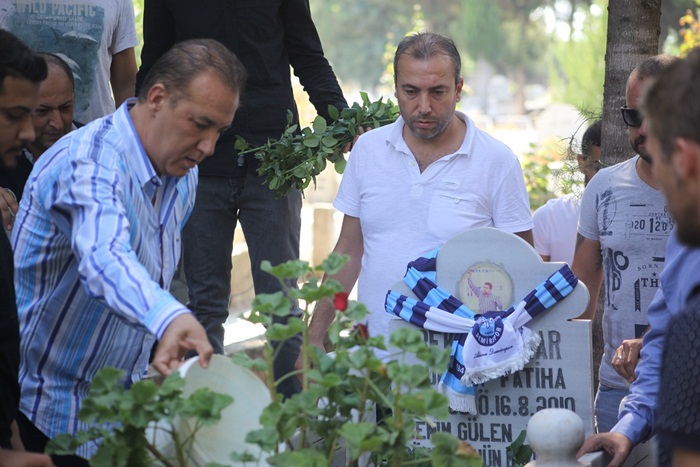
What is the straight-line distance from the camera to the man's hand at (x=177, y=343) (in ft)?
→ 7.96

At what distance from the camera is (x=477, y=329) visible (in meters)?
3.55

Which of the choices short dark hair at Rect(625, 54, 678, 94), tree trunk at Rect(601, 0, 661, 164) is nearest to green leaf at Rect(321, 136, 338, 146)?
tree trunk at Rect(601, 0, 661, 164)

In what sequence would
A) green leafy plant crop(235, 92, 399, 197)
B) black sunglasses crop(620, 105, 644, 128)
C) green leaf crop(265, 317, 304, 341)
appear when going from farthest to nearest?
→ 1. green leafy plant crop(235, 92, 399, 197)
2. black sunglasses crop(620, 105, 644, 128)
3. green leaf crop(265, 317, 304, 341)

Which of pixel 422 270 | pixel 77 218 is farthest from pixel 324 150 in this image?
pixel 77 218

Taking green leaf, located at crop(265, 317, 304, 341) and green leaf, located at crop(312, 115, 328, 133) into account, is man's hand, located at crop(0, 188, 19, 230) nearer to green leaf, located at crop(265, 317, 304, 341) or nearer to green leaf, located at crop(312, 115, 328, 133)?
green leaf, located at crop(312, 115, 328, 133)

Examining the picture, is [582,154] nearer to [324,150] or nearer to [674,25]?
[324,150]

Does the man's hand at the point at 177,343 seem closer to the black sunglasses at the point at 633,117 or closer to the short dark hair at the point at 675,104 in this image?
the short dark hair at the point at 675,104

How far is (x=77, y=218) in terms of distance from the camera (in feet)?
8.86

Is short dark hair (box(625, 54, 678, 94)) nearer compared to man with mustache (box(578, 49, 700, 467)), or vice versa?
man with mustache (box(578, 49, 700, 467))

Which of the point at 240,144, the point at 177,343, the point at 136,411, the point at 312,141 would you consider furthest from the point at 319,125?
the point at 136,411

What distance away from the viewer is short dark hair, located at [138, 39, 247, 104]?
289 cm

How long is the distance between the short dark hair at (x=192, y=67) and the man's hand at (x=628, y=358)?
65.9 inches

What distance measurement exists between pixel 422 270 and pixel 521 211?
719 mm

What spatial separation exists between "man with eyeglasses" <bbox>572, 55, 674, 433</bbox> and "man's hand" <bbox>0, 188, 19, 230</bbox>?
2.14 m
